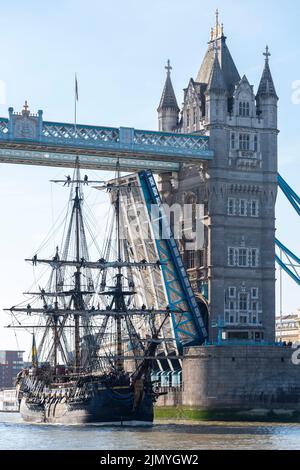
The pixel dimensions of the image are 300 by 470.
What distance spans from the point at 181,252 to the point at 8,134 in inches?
899

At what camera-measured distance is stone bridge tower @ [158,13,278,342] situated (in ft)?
427

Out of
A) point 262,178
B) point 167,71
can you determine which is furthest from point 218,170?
point 167,71

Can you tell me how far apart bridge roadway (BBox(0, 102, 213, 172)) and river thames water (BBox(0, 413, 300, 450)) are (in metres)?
23.8

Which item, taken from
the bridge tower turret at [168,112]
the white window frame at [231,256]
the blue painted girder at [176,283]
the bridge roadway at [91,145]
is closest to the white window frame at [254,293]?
the white window frame at [231,256]

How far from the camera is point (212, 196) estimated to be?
427 ft

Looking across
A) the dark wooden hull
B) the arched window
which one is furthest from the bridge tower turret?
the dark wooden hull

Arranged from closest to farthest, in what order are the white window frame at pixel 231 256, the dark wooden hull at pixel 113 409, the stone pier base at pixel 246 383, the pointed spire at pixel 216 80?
the dark wooden hull at pixel 113 409 → the stone pier base at pixel 246 383 → the white window frame at pixel 231 256 → the pointed spire at pixel 216 80

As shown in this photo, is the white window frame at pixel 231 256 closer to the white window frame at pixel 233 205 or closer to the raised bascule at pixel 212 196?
the raised bascule at pixel 212 196

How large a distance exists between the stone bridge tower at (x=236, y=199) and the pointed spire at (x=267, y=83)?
9 cm

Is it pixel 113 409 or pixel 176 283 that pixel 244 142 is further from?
pixel 113 409

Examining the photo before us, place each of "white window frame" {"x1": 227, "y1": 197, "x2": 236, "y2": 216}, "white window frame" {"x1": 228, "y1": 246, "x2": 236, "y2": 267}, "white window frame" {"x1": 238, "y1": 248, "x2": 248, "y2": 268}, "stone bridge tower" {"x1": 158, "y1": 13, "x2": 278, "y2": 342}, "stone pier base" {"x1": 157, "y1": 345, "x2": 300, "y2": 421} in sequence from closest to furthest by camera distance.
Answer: "stone pier base" {"x1": 157, "y1": 345, "x2": 300, "y2": 421} < "stone bridge tower" {"x1": 158, "y1": 13, "x2": 278, "y2": 342} < "white window frame" {"x1": 228, "y1": 246, "x2": 236, "y2": 267} < "white window frame" {"x1": 227, "y1": 197, "x2": 236, "y2": 216} < "white window frame" {"x1": 238, "y1": 248, "x2": 248, "y2": 268}

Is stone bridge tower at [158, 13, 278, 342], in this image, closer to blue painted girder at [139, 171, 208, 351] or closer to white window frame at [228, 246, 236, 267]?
white window frame at [228, 246, 236, 267]

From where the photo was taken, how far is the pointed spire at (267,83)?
438ft

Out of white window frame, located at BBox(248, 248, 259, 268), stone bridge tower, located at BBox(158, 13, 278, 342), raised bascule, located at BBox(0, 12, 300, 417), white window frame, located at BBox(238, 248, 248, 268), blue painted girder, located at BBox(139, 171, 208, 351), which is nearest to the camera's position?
raised bascule, located at BBox(0, 12, 300, 417)
